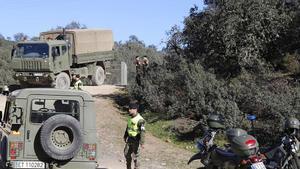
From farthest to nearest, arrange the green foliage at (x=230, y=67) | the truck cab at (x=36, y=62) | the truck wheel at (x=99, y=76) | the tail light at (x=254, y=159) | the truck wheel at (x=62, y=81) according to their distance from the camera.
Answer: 1. the truck wheel at (x=99, y=76)
2. the truck wheel at (x=62, y=81)
3. the truck cab at (x=36, y=62)
4. the green foliage at (x=230, y=67)
5. the tail light at (x=254, y=159)

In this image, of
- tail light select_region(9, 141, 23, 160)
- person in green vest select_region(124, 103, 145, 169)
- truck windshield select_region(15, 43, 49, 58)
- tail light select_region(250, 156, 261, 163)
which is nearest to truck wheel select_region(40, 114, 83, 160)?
tail light select_region(9, 141, 23, 160)

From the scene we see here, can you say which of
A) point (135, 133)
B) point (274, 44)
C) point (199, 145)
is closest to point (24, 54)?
point (274, 44)

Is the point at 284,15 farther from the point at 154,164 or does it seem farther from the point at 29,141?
the point at 29,141

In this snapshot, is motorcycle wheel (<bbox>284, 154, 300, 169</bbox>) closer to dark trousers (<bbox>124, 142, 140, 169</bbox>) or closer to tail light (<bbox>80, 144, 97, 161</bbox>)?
dark trousers (<bbox>124, 142, 140, 169</bbox>)

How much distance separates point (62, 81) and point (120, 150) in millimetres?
10621

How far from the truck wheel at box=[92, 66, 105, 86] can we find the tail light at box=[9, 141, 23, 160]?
20885 mm

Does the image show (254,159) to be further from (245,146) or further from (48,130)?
(48,130)

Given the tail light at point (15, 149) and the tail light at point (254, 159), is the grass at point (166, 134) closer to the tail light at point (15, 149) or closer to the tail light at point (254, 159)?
the tail light at point (15, 149)

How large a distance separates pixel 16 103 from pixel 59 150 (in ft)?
3.59

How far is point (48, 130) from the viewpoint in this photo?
9938 millimetres

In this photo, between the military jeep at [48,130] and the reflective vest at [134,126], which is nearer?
the military jeep at [48,130]

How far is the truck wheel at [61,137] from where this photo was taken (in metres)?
9.95

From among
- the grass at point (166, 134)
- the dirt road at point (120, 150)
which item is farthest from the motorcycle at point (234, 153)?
the grass at point (166, 134)

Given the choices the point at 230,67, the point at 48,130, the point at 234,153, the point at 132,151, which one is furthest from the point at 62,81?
the point at 234,153
